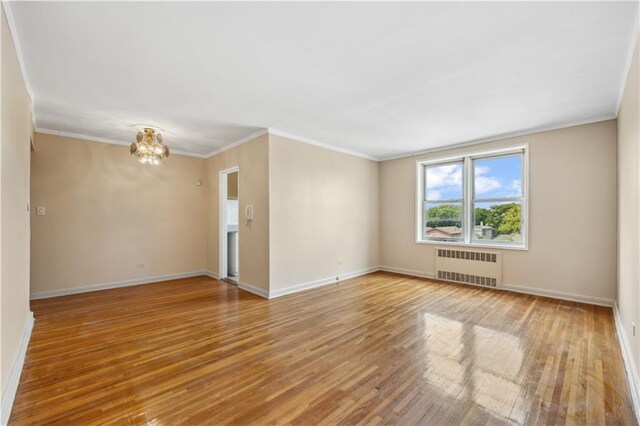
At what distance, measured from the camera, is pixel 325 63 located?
2.53 metres

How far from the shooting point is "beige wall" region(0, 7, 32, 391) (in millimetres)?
1902

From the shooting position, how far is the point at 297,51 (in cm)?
235

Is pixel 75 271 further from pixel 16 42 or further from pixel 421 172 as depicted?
pixel 421 172

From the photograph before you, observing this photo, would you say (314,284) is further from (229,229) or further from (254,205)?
(229,229)

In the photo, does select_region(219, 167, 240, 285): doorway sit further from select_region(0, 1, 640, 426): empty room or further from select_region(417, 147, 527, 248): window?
select_region(417, 147, 527, 248): window

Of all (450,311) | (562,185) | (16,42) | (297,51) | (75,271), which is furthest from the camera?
(75,271)

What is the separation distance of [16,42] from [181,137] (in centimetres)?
272

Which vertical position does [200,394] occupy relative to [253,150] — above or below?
below

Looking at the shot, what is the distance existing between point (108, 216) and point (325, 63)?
15.8 ft

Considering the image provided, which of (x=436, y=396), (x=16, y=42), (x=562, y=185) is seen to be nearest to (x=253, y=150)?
(x=16, y=42)

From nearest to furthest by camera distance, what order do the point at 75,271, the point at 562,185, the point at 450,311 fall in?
the point at 450,311
the point at 562,185
the point at 75,271

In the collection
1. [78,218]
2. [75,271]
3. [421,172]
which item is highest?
[421,172]

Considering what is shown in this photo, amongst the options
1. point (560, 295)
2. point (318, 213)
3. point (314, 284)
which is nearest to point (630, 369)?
point (560, 295)

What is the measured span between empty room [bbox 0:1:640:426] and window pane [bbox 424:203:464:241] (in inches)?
1.7
